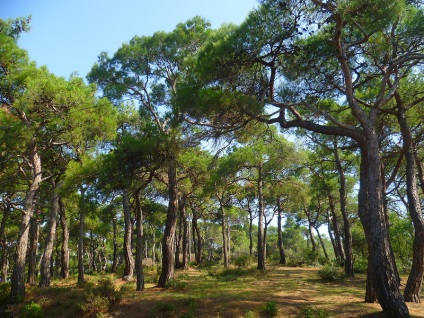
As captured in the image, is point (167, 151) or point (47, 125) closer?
point (167, 151)

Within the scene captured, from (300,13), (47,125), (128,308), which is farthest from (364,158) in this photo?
(47,125)

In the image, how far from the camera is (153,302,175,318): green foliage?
803 centimetres

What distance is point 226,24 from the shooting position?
10438 millimetres

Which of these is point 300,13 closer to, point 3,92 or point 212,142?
point 212,142

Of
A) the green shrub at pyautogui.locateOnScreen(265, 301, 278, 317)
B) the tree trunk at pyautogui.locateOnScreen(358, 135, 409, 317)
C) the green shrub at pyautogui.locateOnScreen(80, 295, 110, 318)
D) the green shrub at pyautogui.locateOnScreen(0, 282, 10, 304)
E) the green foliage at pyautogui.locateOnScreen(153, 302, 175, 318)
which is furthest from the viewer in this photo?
the green shrub at pyautogui.locateOnScreen(0, 282, 10, 304)

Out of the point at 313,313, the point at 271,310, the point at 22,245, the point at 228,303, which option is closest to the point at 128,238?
the point at 22,245

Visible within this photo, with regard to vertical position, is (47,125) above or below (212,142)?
above

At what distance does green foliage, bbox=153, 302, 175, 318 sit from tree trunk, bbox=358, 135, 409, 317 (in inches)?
195

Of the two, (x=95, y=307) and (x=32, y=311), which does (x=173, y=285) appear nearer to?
(x=95, y=307)

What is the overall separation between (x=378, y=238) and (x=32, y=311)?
9980mm

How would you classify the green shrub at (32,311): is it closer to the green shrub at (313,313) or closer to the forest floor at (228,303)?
the forest floor at (228,303)

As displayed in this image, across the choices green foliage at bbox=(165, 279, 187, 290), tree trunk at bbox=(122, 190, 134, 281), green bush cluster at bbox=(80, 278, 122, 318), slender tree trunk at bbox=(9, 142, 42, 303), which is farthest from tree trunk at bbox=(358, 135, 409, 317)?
slender tree trunk at bbox=(9, 142, 42, 303)

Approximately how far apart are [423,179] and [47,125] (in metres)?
14.8

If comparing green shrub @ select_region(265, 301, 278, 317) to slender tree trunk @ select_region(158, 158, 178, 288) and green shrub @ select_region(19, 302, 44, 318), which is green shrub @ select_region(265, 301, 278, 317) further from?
green shrub @ select_region(19, 302, 44, 318)
